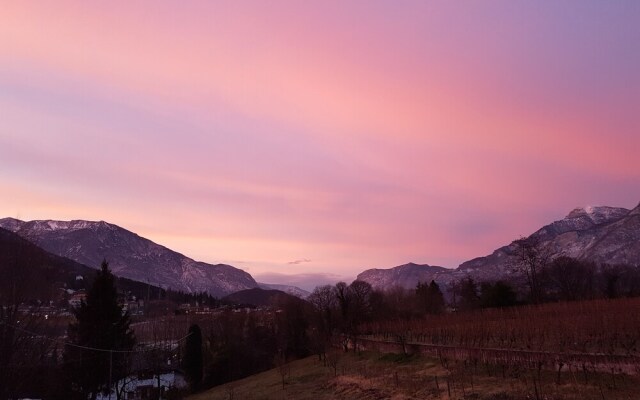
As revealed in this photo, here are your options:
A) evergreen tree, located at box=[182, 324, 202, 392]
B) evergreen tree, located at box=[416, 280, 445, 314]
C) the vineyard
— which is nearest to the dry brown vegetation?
the vineyard

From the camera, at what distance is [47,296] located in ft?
81.2

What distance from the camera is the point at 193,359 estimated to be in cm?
6606

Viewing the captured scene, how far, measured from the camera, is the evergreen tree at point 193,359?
65.0 meters

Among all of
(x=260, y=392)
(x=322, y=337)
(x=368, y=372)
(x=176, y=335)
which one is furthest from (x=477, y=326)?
(x=176, y=335)

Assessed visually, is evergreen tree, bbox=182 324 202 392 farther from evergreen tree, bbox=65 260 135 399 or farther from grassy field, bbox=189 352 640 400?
grassy field, bbox=189 352 640 400

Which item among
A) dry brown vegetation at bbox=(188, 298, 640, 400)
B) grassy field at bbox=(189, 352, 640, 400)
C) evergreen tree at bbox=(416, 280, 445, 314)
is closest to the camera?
grassy field at bbox=(189, 352, 640, 400)

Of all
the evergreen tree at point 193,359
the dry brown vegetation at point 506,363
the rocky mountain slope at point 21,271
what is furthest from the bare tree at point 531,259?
the rocky mountain slope at point 21,271

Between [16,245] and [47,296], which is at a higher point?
[16,245]

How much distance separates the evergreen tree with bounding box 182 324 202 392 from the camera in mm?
65000

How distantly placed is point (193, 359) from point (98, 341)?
20963mm

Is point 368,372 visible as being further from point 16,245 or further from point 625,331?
point 16,245

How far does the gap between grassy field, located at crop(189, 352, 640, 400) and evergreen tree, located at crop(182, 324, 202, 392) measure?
26430 mm

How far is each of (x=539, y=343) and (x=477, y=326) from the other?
852 centimetres

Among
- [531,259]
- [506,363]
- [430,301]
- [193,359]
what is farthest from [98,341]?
[531,259]
